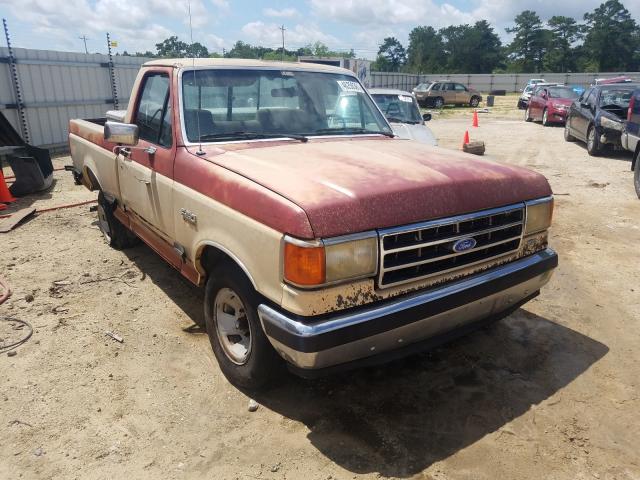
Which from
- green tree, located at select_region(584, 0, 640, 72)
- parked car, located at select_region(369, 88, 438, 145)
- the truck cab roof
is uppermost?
green tree, located at select_region(584, 0, 640, 72)

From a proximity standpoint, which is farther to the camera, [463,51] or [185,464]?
[463,51]

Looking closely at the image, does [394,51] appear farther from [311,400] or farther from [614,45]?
[311,400]

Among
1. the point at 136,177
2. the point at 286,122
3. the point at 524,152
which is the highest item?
the point at 286,122

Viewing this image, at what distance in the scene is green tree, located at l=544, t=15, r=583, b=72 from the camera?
8250 centimetres

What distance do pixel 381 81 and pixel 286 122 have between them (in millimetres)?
37075

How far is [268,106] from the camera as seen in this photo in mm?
3951

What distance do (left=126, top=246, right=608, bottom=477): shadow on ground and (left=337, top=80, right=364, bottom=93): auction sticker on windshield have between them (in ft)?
7.70

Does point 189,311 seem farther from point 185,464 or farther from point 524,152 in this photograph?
point 524,152

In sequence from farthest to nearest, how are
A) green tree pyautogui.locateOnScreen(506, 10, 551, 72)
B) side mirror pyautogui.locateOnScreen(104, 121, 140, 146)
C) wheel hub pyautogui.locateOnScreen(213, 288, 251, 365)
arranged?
green tree pyautogui.locateOnScreen(506, 10, 551, 72) → side mirror pyautogui.locateOnScreen(104, 121, 140, 146) → wheel hub pyautogui.locateOnScreen(213, 288, 251, 365)

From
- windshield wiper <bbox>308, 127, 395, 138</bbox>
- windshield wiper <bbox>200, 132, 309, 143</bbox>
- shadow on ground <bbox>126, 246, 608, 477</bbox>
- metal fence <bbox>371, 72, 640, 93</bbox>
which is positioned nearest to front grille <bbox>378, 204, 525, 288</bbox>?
shadow on ground <bbox>126, 246, 608, 477</bbox>

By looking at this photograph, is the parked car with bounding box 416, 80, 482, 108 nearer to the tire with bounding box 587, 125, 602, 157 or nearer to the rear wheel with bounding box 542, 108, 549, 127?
the rear wheel with bounding box 542, 108, 549, 127

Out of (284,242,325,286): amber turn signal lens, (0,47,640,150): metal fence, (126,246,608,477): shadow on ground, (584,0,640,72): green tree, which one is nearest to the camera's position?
(284,242,325,286): amber turn signal lens

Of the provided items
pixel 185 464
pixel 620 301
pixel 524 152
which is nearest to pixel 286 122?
pixel 185 464

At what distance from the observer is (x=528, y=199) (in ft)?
10.4
